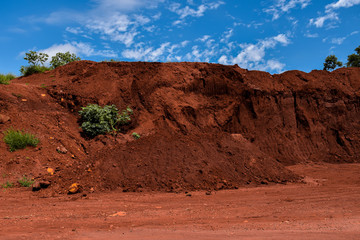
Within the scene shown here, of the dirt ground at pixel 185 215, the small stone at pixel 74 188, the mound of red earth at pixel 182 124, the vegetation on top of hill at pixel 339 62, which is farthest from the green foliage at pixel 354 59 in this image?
the small stone at pixel 74 188

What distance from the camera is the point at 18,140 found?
1016 centimetres

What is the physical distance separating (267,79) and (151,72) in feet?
25.0

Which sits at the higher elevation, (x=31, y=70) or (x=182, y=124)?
(x=31, y=70)

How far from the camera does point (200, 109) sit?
53.0ft

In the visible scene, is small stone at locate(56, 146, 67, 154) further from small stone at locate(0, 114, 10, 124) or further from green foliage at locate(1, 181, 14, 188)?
small stone at locate(0, 114, 10, 124)

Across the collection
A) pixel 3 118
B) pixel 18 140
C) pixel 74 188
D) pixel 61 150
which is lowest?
pixel 74 188

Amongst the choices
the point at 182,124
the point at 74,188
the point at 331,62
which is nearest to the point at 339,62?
the point at 331,62

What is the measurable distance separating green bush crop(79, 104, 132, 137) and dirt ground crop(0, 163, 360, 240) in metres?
5.12

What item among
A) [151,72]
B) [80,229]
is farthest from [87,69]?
[80,229]

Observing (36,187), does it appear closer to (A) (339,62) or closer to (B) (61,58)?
(B) (61,58)

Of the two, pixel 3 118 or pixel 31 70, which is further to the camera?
pixel 31 70

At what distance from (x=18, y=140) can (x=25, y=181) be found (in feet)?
6.91

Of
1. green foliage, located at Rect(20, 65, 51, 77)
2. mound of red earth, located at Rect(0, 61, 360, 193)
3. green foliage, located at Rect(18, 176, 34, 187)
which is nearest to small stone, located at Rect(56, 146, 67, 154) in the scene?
mound of red earth, located at Rect(0, 61, 360, 193)

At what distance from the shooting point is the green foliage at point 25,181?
8.66 meters
